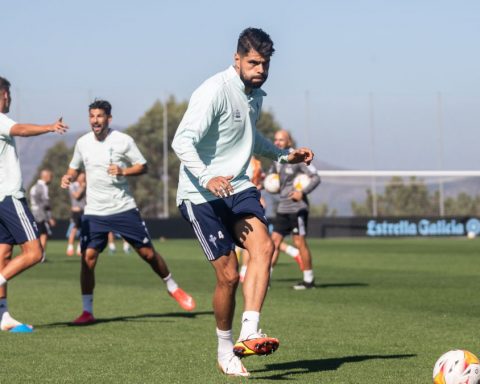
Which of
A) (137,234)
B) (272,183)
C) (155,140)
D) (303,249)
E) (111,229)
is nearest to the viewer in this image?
(111,229)

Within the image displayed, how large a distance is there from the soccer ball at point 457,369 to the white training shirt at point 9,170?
16.8ft

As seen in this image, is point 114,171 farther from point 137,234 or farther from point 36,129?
point 36,129

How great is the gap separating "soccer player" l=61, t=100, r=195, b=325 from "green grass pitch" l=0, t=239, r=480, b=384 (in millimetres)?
699

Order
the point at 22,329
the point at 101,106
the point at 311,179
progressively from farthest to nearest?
the point at 311,179 → the point at 101,106 → the point at 22,329

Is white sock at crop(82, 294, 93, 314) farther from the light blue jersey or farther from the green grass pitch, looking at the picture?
the light blue jersey

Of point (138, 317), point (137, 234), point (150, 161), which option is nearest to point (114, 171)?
point (137, 234)

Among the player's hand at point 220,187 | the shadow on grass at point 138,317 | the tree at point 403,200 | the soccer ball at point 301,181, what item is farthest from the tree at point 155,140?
the player's hand at point 220,187

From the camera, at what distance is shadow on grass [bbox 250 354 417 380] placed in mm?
7203

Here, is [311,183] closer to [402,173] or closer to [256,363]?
[256,363]

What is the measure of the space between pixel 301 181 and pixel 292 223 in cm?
64

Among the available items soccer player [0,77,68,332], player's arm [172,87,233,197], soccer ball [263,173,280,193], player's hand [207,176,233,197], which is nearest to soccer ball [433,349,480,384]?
player's hand [207,176,233,197]

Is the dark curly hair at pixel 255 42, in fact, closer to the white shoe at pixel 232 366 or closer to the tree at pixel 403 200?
the white shoe at pixel 232 366

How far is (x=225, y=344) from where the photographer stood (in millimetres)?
7348

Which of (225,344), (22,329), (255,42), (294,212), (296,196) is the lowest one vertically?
(294,212)
